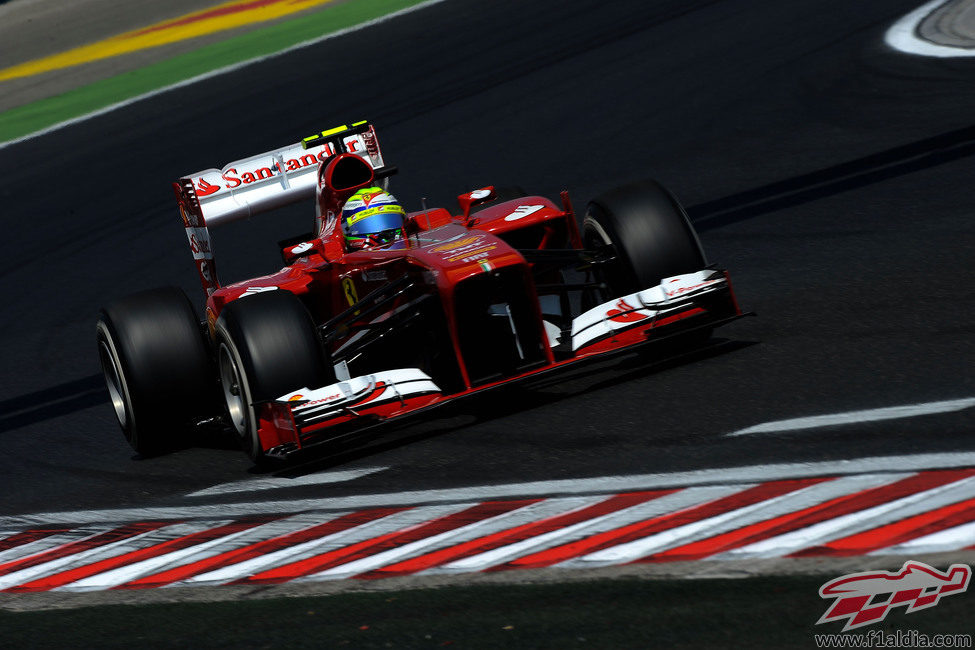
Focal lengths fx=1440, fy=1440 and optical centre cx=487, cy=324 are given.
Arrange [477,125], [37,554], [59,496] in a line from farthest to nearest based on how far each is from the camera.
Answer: [477,125] → [59,496] → [37,554]

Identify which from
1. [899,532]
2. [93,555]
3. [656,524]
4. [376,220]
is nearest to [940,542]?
[899,532]

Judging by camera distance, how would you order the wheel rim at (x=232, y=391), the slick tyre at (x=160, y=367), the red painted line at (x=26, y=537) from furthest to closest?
the slick tyre at (x=160, y=367)
the wheel rim at (x=232, y=391)
the red painted line at (x=26, y=537)

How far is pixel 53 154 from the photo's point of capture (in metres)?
17.4

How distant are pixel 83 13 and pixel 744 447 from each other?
2360 cm

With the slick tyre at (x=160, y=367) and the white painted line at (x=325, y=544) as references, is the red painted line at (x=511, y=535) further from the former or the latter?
the slick tyre at (x=160, y=367)

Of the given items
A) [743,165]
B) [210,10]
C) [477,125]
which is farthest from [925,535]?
[210,10]

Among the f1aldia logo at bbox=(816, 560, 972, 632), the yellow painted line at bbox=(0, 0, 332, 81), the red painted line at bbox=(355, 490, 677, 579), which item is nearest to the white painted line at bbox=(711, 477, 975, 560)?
the f1aldia logo at bbox=(816, 560, 972, 632)

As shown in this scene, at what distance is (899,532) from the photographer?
4.09 metres

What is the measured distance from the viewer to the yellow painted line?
75.5ft

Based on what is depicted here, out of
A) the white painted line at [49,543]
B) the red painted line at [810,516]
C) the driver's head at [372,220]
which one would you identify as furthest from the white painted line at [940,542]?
the driver's head at [372,220]

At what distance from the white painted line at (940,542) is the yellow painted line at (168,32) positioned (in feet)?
66.5

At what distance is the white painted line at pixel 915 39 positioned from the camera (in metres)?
13.3

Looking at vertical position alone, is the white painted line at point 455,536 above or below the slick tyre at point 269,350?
below

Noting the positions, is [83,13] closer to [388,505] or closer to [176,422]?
[176,422]
